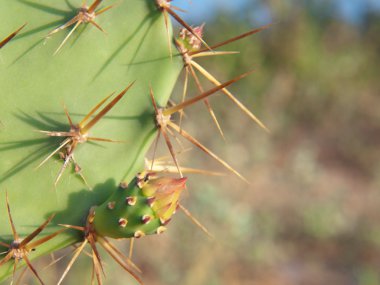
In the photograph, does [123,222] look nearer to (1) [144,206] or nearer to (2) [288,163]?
(1) [144,206]

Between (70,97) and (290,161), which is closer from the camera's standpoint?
(70,97)

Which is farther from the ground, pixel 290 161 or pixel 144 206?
pixel 290 161

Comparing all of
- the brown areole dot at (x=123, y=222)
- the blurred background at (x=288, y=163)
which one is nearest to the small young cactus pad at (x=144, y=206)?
the brown areole dot at (x=123, y=222)

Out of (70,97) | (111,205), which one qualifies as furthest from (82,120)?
(111,205)

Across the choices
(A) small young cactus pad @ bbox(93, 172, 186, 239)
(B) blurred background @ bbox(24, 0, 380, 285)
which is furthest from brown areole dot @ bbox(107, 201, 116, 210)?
(B) blurred background @ bbox(24, 0, 380, 285)

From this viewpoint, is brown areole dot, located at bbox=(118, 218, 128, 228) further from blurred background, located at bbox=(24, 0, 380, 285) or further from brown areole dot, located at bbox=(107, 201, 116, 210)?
blurred background, located at bbox=(24, 0, 380, 285)

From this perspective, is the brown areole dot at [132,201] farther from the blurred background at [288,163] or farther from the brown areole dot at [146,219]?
the blurred background at [288,163]

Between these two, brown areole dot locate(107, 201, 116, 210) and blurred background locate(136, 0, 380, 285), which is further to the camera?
blurred background locate(136, 0, 380, 285)

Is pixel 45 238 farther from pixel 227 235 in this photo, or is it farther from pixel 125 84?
pixel 227 235
